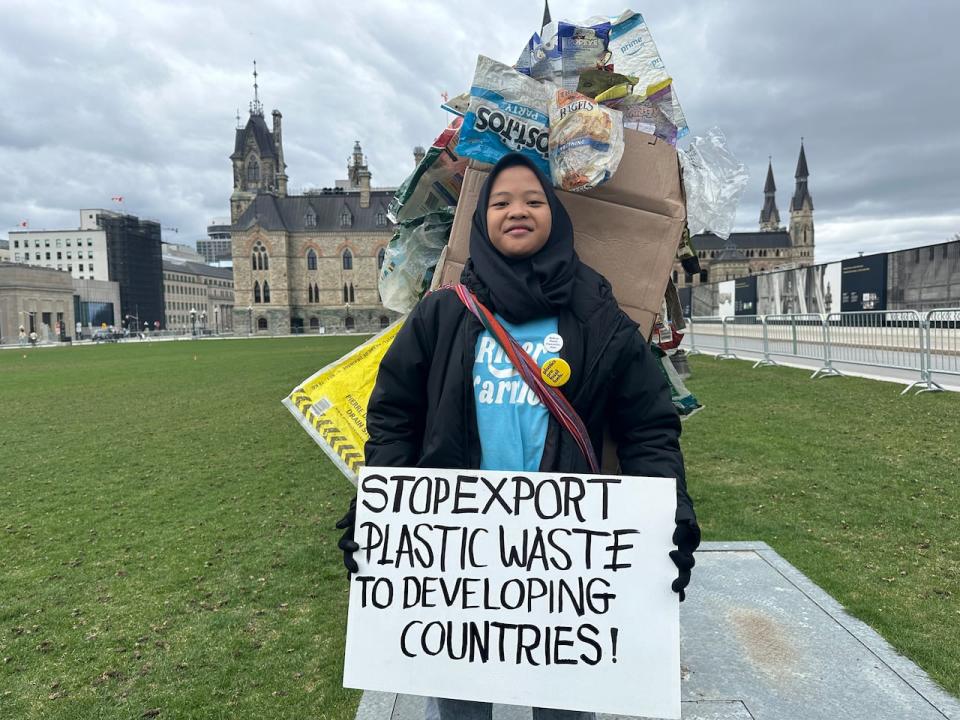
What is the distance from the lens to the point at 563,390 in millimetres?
1883

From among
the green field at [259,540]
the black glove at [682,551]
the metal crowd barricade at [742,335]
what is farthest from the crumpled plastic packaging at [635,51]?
the metal crowd barricade at [742,335]

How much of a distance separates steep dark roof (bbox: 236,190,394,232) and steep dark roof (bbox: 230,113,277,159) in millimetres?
9512

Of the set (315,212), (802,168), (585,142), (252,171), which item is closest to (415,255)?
(585,142)

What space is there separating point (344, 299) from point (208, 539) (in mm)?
73413

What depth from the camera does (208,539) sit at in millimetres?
5211

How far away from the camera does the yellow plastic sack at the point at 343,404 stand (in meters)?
2.52

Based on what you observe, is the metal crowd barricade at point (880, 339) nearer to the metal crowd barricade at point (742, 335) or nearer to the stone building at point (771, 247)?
the metal crowd barricade at point (742, 335)

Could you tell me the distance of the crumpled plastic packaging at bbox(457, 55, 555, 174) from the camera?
2070 mm

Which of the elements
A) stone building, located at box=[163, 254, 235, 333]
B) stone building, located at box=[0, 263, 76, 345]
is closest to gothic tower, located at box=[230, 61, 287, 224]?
stone building, located at box=[0, 263, 76, 345]

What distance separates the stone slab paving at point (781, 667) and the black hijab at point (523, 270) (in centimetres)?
176

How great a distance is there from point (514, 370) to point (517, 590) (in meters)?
0.65

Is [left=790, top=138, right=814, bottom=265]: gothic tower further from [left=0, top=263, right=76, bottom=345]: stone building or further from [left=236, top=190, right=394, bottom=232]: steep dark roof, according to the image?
[left=0, top=263, right=76, bottom=345]: stone building

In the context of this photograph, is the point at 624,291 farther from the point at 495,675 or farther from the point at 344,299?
the point at 344,299

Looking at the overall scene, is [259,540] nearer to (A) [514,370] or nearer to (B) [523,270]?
(A) [514,370]
